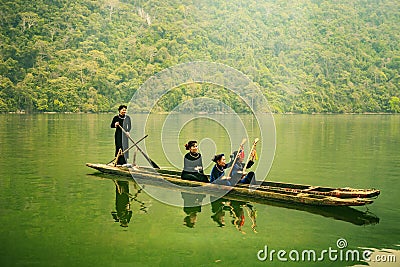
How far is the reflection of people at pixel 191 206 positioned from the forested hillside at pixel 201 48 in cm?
5347

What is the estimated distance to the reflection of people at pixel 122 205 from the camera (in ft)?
30.0

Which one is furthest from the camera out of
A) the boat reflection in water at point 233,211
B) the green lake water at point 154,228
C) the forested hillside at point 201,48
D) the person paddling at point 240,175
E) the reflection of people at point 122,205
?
the forested hillside at point 201,48

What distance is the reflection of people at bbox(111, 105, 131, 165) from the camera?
1305cm

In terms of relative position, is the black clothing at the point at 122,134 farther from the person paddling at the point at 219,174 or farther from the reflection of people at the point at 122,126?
the person paddling at the point at 219,174

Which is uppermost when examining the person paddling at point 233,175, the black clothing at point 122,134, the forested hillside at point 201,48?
the forested hillside at point 201,48

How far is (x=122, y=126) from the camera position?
13188 millimetres

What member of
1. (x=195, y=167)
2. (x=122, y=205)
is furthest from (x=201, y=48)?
(x=122, y=205)

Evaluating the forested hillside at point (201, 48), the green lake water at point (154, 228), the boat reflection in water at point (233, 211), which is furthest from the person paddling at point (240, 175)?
the forested hillside at point (201, 48)

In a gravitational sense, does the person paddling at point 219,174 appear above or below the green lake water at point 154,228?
above

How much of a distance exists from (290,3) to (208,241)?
312 ft

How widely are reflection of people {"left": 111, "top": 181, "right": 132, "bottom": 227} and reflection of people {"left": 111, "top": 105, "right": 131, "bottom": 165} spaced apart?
1091 mm

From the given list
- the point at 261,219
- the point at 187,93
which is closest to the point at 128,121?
the point at 261,219

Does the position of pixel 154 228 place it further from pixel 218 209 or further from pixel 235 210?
pixel 235 210

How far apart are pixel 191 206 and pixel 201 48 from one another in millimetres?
73630
